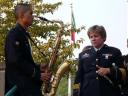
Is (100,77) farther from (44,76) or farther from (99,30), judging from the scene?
(44,76)

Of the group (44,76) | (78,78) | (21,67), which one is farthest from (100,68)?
(21,67)

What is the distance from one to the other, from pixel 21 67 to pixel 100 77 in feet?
5.09

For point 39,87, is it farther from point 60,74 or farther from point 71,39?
point 71,39

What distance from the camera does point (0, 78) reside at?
25.6 feet

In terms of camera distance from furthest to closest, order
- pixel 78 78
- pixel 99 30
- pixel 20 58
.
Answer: pixel 78 78 → pixel 99 30 → pixel 20 58

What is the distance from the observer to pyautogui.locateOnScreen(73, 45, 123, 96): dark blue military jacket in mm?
7367

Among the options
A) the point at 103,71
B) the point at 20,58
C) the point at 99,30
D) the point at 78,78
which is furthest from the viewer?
the point at 78,78

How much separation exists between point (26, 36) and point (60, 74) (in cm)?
153

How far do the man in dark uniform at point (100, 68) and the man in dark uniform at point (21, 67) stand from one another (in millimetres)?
1160

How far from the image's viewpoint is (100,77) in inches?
291

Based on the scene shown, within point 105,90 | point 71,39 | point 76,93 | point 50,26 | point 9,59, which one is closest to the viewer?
point 9,59

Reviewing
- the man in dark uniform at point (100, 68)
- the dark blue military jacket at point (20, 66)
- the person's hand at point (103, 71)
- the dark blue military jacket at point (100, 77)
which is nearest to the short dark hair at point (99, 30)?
the man in dark uniform at point (100, 68)

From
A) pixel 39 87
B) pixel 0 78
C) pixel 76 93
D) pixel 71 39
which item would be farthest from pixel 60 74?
pixel 71 39

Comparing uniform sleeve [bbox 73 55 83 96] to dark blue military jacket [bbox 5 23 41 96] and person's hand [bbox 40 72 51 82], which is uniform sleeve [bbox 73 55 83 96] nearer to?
person's hand [bbox 40 72 51 82]
